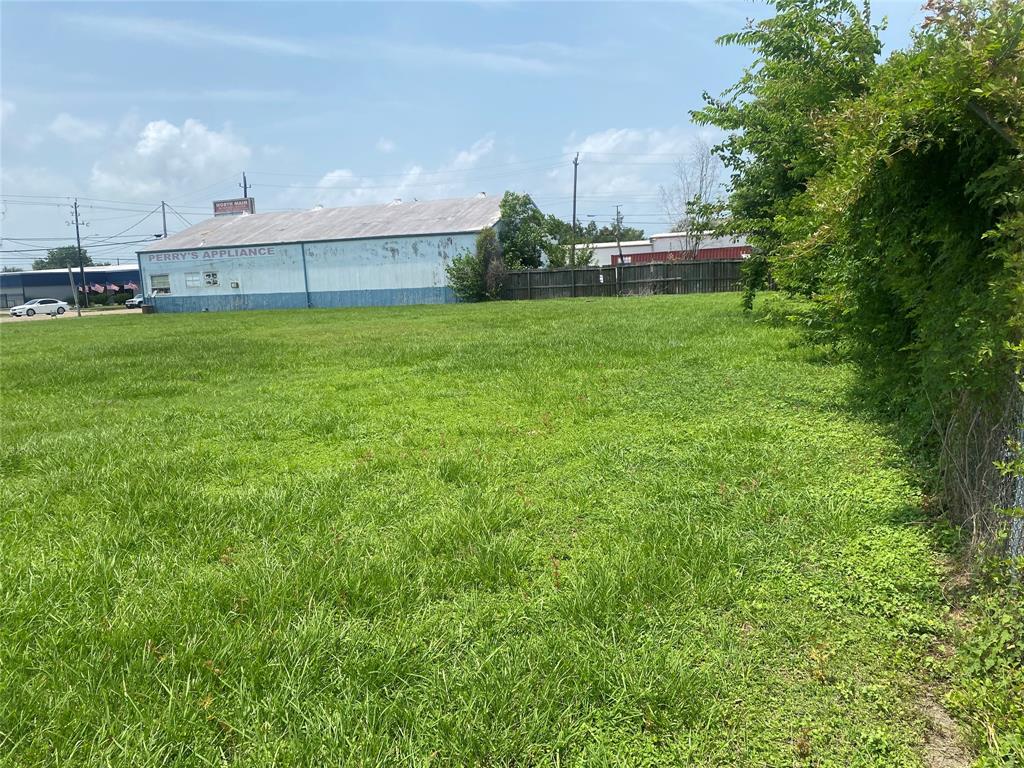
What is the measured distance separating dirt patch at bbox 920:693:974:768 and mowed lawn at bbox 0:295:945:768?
Result: 0.03 meters

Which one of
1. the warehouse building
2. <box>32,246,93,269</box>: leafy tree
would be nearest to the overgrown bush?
the warehouse building

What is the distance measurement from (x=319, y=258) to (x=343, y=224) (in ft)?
10.5

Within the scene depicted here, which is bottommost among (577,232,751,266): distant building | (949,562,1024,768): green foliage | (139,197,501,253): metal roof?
(949,562,1024,768): green foliage

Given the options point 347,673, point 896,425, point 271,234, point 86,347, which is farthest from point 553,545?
point 271,234

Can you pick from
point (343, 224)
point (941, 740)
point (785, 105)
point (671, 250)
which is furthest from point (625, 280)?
point (941, 740)

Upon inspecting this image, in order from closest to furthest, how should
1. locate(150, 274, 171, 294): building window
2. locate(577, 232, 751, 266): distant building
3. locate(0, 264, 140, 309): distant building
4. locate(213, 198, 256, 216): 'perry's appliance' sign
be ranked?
1. locate(577, 232, 751, 266): distant building
2. locate(150, 274, 171, 294): building window
3. locate(213, 198, 256, 216): 'perry's appliance' sign
4. locate(0, 264, 140, 309): distant building

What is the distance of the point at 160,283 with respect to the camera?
39.0 m

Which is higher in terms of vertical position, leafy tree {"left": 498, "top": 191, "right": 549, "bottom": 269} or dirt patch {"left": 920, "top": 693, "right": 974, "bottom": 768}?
leafy tree {"left": 498, "top": 191, "right": 549, "bottom": 269}

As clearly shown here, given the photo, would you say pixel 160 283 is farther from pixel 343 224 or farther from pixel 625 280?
pixel 625 280

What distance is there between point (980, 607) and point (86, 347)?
1675 centimetres

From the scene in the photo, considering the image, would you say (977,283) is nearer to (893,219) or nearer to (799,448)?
(893,219)

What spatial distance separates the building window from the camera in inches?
1533

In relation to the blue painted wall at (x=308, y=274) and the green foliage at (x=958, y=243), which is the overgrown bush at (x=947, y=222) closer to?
the green foliage at (x=958, y=243)

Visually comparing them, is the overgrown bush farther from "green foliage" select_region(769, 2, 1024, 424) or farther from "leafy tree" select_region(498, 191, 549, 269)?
"leafy tree" select_region(498, 191, 549, 269)
